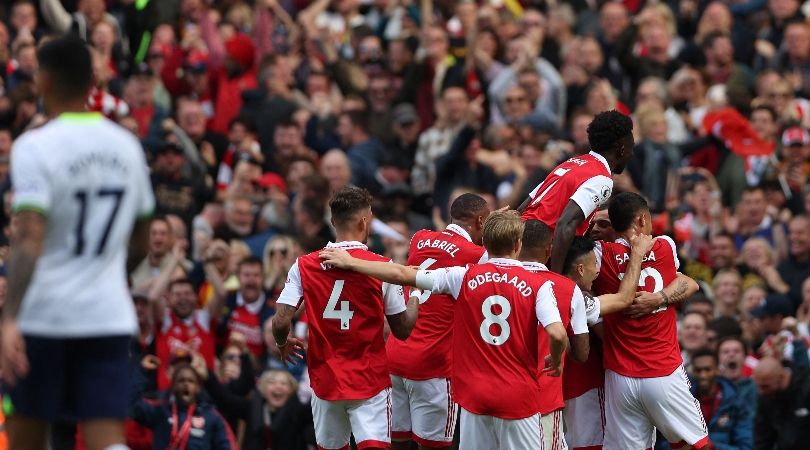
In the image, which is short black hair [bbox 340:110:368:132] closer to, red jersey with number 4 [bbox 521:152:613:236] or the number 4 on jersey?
red jersey with number 4 [bbox 521:152:613:236]

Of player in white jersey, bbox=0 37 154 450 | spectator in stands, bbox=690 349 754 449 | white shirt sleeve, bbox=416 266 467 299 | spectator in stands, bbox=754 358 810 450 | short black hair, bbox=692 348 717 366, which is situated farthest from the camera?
spectator in stands, bbox=754 358 810 450

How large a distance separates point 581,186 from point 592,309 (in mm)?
815

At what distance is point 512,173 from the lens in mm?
18219

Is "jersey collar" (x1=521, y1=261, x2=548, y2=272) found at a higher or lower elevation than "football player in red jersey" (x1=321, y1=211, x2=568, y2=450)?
higher

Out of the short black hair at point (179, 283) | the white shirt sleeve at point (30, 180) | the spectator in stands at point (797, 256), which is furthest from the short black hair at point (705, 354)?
the white shirt sleeve at point (30, 180)

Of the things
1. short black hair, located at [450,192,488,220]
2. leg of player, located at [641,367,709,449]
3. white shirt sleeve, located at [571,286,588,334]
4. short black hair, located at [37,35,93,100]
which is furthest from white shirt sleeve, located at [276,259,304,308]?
short black hair, located at [37,35,93,100]

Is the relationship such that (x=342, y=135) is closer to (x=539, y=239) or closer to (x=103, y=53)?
(x=103, y=53)

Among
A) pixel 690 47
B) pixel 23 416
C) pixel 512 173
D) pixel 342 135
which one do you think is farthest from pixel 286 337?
pixel 690 47

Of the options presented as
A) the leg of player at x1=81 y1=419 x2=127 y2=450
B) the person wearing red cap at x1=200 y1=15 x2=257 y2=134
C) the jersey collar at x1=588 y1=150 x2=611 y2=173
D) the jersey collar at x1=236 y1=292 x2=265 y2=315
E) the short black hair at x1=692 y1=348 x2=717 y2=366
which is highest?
the person wearing red cap at x1=200 y1=15 x2=257 y2=134

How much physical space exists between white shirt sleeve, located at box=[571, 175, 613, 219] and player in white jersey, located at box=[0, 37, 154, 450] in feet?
11.9

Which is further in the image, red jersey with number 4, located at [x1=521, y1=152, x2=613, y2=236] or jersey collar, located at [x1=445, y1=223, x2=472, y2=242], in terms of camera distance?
jersey collar, located at [x1=445, y1=223, x2=472, y2=242]

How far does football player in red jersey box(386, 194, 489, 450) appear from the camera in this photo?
1198cm

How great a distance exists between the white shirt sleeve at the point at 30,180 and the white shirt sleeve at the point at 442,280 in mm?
3201

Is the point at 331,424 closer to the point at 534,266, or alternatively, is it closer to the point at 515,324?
the point at 515,324
